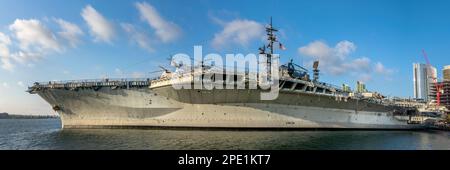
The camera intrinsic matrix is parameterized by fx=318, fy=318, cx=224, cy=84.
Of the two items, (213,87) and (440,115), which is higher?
(213,87)

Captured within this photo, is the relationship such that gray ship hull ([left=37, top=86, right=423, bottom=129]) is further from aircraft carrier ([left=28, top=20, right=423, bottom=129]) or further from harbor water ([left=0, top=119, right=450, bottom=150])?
harbor water ([left=0, top=119, right=450, bottom=150])

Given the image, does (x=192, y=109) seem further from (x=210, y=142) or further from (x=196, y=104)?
(x=210, y=142)

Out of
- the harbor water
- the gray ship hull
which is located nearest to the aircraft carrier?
the gray ship hull

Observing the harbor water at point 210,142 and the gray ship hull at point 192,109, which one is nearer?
the harbor water at point 210,142

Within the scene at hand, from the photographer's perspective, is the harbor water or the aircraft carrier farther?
the aircraft carrier

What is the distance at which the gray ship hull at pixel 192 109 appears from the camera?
3512 centimetres

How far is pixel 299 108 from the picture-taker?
124ft

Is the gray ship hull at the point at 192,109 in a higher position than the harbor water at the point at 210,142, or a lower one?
higher

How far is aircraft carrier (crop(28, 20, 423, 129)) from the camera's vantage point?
34844mm

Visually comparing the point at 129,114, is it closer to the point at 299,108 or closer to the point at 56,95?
the point at 56,95

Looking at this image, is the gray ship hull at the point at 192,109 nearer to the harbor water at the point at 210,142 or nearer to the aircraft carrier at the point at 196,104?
the aircraft carrier at the point at 196,104

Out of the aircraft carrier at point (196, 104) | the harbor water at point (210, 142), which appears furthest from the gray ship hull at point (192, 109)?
the harbor water at point (210, 142)
